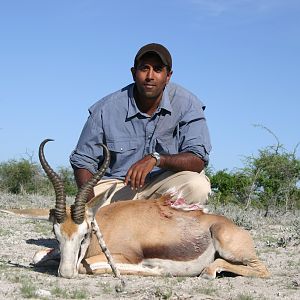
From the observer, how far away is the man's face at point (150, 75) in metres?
6.83

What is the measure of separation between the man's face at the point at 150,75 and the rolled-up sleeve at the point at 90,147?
60 cm

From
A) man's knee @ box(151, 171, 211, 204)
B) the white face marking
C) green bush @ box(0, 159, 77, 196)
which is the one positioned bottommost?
green bush @ box(0, 159, 77, 196)

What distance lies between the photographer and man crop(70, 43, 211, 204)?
6855 millimetres

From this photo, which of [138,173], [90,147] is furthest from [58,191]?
[90,147]

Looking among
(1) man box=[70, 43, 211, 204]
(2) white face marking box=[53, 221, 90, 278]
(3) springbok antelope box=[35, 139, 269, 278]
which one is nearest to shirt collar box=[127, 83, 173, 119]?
(1) man box=[70, 43, 211, 204]

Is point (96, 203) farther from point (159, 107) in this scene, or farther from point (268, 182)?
point (268, 182)

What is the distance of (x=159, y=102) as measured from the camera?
23.2 feet

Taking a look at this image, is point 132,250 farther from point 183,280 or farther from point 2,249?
point 2,249

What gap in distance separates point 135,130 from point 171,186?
0.73 metres

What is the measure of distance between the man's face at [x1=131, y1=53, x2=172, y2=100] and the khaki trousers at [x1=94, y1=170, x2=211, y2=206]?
34.0 inches

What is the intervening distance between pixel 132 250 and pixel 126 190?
4.23ft

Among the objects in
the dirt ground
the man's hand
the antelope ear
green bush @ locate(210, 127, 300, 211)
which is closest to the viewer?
the dirt ground

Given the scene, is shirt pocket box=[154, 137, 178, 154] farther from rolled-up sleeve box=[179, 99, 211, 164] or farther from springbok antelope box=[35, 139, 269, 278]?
springbok antelope box=[35, 139, 269, 278]

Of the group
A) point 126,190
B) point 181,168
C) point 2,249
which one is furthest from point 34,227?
point 181,168
